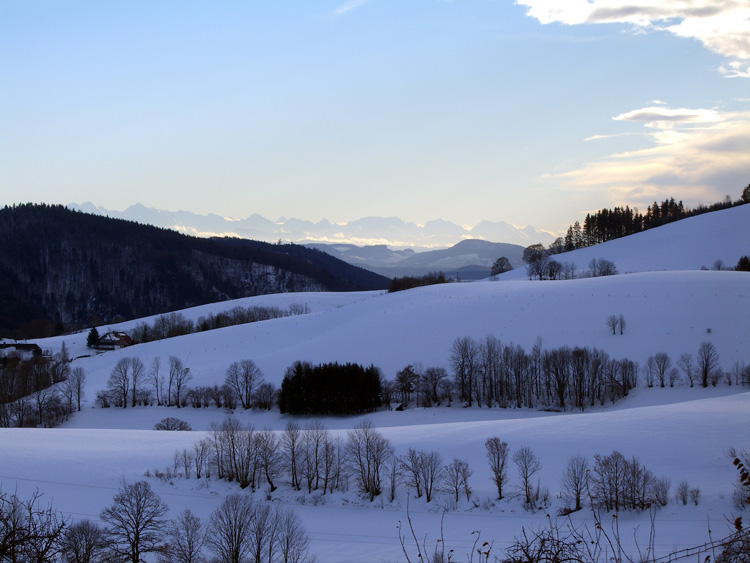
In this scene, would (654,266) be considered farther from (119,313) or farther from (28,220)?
(28,220)

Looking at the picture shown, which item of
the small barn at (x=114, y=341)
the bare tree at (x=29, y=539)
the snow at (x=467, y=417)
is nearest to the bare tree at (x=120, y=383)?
the snow at (x=467, y=417)

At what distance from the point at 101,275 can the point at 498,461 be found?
176835mm

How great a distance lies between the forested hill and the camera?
16938 cm

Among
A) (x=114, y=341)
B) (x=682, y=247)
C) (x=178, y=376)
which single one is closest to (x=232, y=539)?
(x=178, y=376)

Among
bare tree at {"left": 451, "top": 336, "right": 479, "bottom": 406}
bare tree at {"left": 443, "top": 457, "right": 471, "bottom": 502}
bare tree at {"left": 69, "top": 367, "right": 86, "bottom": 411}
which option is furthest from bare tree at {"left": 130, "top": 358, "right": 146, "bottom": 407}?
bare tree at {"left": 443, "top": 457, "right": 471, "bottom": 502}

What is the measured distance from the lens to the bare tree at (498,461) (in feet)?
98.0

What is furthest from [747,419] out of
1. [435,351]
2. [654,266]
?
[654,266]

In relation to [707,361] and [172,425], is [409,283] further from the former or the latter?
[172,425]

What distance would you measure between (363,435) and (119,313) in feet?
508

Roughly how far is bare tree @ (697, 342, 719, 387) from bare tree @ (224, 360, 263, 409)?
44603 mm

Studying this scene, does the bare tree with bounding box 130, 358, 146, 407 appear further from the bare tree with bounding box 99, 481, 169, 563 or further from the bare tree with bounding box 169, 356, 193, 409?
the bare tree with bounding box 99, 481, 169, 563

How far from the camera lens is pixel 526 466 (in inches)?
1190

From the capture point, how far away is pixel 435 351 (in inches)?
2549

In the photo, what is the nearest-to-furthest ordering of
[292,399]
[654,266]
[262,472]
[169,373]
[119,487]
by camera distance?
[119,487] → [262,472] → [292,399] → [169,373] → [654,266]
